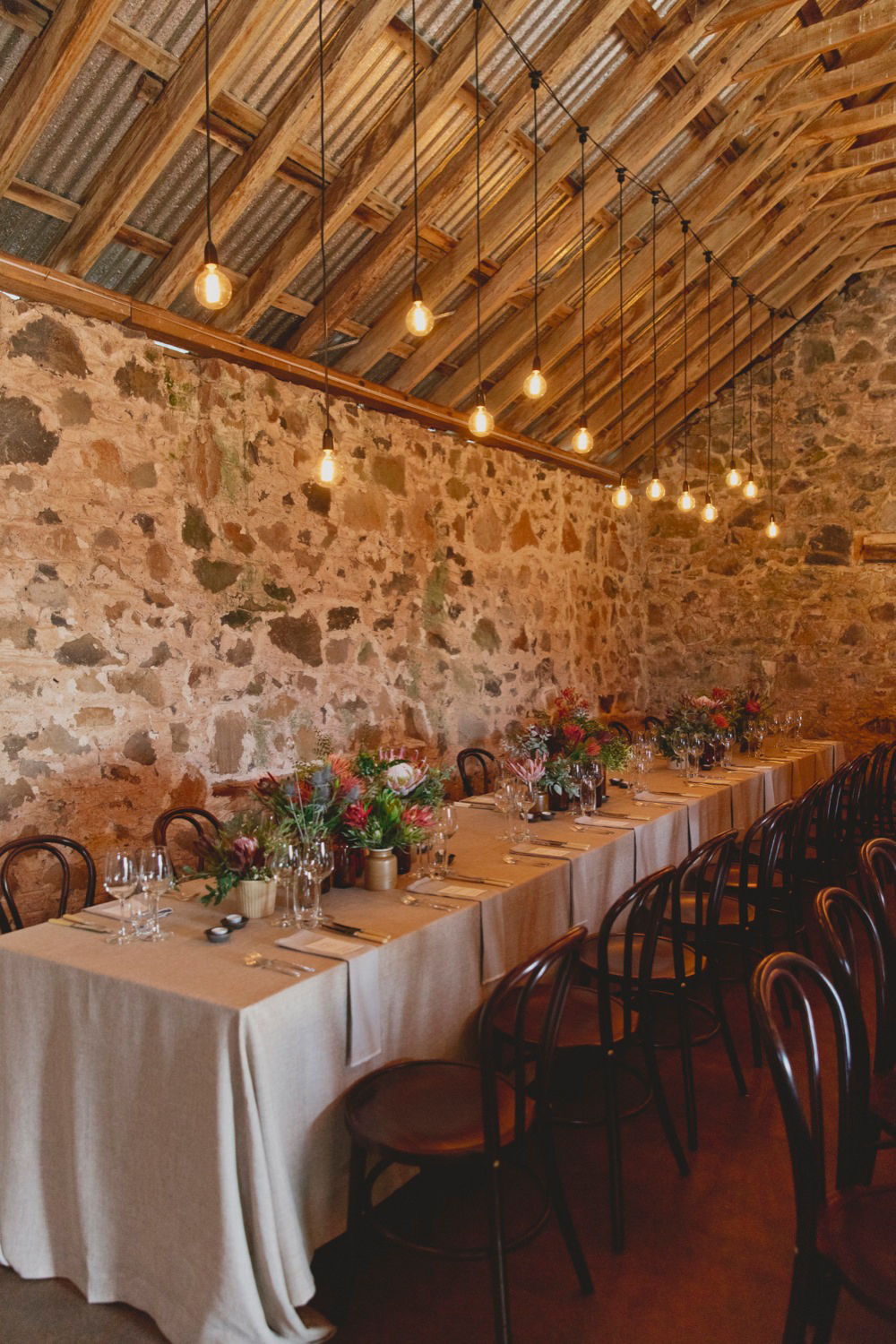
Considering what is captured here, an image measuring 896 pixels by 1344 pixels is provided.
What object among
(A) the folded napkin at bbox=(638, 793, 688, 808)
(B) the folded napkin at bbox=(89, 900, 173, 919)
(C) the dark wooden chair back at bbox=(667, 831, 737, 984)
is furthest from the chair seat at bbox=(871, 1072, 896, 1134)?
(A) the folded napkin at bbox=(638, 793, 688, 808)

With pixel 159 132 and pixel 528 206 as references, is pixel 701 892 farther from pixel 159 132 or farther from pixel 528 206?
pixel 528 206

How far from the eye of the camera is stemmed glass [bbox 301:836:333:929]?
8.93 ft

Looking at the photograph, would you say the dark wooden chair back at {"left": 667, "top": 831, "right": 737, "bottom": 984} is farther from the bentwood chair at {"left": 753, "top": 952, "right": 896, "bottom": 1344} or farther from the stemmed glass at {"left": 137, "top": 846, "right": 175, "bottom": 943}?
the stemmed glass at {"left": 137, "top": 846, "right": 175, "bottom": 943}

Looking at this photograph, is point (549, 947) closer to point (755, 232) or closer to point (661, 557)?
point (755, 232)

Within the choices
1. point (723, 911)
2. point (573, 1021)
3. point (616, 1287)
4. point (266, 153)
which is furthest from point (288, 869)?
point (266, 153)

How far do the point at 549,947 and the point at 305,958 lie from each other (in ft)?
2.22

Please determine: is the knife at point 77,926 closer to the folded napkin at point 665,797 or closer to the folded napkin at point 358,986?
the folded napkin at point 358,986

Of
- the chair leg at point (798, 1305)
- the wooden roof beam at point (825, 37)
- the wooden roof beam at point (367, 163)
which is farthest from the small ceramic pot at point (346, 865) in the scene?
the wooden roof beam at point (825, 37)

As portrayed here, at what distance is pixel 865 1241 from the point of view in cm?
185

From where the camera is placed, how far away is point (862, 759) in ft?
19.7

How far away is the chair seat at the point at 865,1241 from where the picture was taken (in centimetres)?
171

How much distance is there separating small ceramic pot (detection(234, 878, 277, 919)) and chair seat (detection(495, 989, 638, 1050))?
784 millimetres

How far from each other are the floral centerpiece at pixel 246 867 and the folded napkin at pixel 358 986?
27cm

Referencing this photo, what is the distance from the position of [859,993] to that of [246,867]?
5.87 ft
